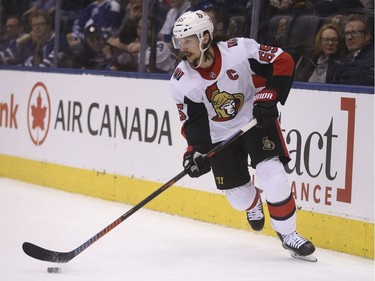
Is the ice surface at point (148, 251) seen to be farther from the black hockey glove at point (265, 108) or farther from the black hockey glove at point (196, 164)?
the black hockey glove at point (265, 108)

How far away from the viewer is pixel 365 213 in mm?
4824

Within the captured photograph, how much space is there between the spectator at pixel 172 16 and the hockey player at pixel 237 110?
150cm

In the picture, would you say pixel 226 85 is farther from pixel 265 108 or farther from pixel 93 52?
pixel 93 52

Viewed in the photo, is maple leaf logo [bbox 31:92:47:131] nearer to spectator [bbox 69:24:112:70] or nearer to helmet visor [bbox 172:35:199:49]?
spectator [bbox 69:24:112:70]

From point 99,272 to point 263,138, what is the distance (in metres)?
1.04

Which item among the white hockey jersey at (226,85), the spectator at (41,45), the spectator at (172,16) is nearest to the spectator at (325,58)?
the white hockey jersey at (226,85)

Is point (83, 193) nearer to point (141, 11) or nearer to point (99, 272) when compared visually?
point (141, 11)

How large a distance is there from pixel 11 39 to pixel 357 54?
369 centimetres

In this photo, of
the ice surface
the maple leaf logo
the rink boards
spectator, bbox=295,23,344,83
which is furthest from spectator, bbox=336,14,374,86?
the maple leaf logo

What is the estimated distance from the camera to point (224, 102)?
476 cm

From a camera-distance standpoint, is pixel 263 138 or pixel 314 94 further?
pixel 314 94

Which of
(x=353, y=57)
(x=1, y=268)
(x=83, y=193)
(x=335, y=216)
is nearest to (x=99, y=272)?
(x=1, y=268)

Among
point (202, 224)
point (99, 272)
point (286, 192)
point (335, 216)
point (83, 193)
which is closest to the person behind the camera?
point (99, 272)

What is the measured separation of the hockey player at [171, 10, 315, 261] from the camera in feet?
15.0
